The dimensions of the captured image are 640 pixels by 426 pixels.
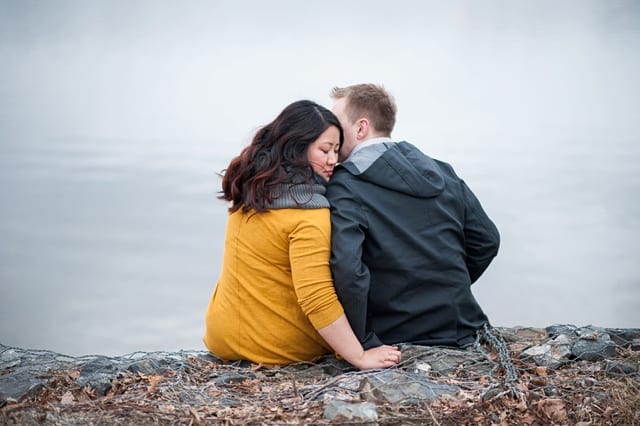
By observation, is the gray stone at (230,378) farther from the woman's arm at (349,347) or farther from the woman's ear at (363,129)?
the woman's ear at (363,129)

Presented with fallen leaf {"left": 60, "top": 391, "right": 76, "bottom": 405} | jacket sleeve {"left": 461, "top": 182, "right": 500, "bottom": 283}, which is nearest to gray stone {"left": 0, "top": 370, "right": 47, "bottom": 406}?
fallen leaf {"left": 60, "top": 391, "right": 76, "bottom": 405}

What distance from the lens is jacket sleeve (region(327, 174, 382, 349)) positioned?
11.9 feet

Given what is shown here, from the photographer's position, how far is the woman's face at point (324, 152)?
3812 millimetres

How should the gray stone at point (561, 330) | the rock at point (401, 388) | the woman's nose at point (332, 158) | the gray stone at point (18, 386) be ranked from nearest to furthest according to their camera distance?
the rock at point (401, 388)
the gray stone at point (18, 386)
the woman's nose at point (332, 158)
the gray stone at point (561, 330)

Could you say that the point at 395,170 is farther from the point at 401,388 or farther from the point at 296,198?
the point at 401,388

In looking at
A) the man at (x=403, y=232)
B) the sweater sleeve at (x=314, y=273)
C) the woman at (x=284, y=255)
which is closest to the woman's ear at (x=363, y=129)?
the man at (x=403, y=232)

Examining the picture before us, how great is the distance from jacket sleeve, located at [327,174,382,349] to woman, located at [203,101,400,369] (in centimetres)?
4

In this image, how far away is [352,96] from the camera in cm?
421

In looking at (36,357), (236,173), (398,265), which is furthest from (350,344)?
(36,357)

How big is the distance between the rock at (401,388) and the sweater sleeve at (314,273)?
335 millimetres

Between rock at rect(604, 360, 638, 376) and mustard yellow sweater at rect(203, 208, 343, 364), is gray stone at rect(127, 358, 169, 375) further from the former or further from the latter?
rock at rect(604, 360, 638, 376)

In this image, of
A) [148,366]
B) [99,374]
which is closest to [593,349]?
[148,366]

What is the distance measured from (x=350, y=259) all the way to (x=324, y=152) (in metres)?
0.49

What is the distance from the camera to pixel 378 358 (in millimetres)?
3709
